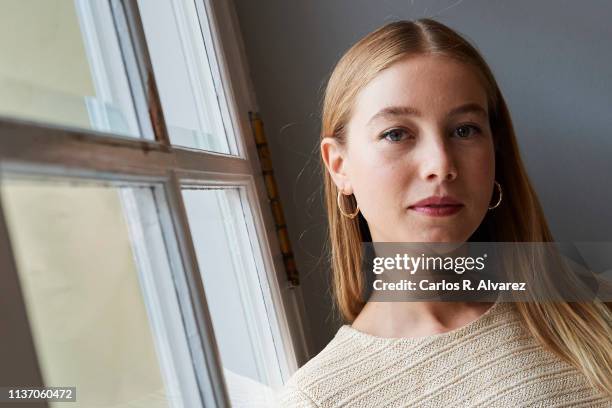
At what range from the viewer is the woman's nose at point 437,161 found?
3.13ft

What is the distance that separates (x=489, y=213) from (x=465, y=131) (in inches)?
8.8

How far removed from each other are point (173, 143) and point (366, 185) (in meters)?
0.29

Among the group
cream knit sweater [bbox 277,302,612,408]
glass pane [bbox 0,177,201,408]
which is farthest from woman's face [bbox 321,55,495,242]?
glass pane [bbox 0,177,201,408]

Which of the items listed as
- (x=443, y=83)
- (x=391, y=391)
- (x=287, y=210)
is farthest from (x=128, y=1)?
(x=287, y=210)

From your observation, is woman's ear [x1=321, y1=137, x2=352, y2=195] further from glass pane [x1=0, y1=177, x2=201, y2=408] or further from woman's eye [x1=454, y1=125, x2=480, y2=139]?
glass pane [x1=0, y1=177, x2=201, y2=408]

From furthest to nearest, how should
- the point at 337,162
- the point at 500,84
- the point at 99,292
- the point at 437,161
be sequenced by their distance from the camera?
the point at 500,84
the point at 337,162
the point at 437,161
the point at 99,292

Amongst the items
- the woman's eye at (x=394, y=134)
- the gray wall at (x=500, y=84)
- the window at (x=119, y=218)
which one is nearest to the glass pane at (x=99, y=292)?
the window at (x=119, y=218)

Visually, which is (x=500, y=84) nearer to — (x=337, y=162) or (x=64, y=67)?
(x=337, y=162)

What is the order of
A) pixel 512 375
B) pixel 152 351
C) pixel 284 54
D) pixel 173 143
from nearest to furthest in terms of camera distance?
pixel 152 351, pixel 173 143, pixel 512 375, pixel 284 54

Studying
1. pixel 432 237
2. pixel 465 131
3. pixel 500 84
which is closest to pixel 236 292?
pixel 432 237

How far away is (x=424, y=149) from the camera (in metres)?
0.97

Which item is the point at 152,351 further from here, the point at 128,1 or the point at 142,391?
the point at 128,1

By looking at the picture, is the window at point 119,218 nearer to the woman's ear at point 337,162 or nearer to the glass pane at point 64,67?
the glass pane at point 64,67

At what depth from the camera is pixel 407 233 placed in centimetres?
100
